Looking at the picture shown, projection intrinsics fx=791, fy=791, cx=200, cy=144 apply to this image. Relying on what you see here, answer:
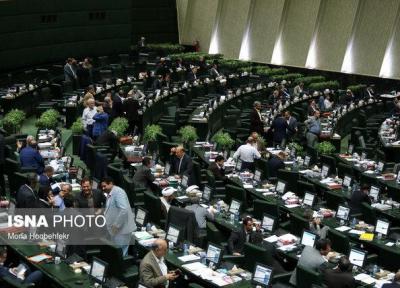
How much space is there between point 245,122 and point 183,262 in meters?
10.9

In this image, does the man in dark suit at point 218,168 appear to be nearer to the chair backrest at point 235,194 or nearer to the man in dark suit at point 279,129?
the chair backrest at point 235,194

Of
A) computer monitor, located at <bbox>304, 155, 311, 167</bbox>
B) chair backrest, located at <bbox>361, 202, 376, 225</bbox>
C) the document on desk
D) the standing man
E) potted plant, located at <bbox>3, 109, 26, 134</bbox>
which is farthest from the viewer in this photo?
potted plant, located at <bbox>3, 109, 26, 134</bbox>

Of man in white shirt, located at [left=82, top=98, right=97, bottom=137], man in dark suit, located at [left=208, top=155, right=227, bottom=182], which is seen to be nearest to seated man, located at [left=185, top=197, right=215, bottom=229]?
man in dark suit, located at [left=208, top=155, right=227, bottom=182]

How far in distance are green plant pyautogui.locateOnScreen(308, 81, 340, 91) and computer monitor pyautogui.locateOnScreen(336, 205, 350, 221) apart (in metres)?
14.9

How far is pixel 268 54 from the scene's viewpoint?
34.8 m

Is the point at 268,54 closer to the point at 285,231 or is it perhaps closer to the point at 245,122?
the point at 245,122

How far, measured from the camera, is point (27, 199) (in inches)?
488

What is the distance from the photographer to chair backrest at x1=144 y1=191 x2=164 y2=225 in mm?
13177

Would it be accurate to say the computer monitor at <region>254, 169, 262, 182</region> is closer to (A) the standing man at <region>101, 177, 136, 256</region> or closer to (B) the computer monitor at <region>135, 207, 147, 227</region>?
(B) the computer monitor at <region>135, 207, 147, 227</region>

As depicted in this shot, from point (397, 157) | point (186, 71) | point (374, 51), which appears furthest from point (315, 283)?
point (374, 51)

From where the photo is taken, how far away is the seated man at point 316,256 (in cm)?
1097

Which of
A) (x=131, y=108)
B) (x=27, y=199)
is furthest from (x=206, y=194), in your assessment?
(x=131, y=108)

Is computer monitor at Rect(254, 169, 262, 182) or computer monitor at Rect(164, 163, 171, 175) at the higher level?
computer monitor at Rect(254, 169, 262, 182)

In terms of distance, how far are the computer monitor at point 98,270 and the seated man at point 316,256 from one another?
276cm
